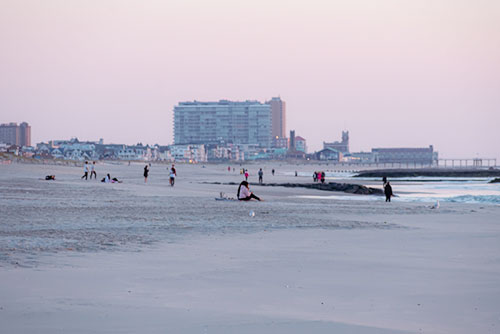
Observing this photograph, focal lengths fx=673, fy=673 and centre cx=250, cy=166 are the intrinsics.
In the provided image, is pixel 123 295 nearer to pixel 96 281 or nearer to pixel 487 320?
pixel 96 281


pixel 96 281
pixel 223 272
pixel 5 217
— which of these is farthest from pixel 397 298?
pixel 5 217

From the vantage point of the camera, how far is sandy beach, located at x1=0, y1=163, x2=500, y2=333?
7125 mm

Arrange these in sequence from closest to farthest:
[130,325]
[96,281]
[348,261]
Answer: [130,325]
[96,281]
[348,261]

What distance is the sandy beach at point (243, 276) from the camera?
23.4ft

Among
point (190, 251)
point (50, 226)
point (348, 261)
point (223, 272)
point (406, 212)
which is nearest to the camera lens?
Answer: point (223, 272)

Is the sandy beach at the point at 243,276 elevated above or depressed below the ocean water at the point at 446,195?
above

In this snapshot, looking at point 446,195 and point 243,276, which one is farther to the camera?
point 446,195

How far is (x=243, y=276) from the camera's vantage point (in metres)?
9.92

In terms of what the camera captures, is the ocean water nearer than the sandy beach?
No

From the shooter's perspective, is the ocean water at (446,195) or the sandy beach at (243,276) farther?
the ocean water at (446,195)

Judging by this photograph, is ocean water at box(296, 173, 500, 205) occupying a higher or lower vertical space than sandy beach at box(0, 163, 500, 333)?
lower

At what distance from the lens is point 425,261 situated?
1160cm

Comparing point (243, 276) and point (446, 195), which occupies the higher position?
point (243, 276)

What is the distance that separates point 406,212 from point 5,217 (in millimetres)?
13609
